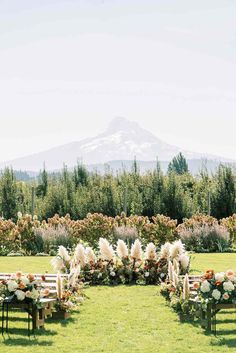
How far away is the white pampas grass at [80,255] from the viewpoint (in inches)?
607

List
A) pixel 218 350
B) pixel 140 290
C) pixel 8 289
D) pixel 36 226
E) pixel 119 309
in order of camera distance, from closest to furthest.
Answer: pixel 218 350, pixel 8 289, pixel 119 309, pixel 140 290, pixel 36 226

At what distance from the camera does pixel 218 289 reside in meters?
10.6

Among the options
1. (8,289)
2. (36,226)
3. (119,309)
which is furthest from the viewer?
(36,226)

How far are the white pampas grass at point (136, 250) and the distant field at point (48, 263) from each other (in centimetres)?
182

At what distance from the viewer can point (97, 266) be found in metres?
16.1

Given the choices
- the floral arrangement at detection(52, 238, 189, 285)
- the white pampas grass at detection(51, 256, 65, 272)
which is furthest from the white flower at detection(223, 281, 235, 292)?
the white pampas grass at detection(51, 256, 65, 272)

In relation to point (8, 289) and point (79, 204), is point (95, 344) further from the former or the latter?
point (79, 204)

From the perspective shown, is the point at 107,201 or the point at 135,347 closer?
the point at 135,347

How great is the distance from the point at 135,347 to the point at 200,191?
78.8 ft

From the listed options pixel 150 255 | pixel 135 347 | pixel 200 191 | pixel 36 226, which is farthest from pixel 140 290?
pixel 200 191

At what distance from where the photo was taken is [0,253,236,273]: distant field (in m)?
18.4

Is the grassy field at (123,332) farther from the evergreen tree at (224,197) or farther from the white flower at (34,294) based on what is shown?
the evergreen tree at (224,197)

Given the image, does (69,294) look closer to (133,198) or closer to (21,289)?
(21,289)

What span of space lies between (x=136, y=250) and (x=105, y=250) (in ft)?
2.40
